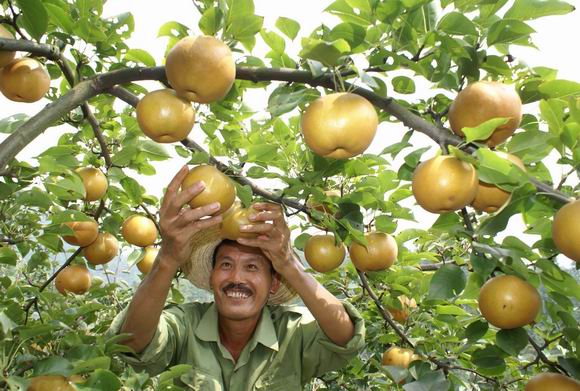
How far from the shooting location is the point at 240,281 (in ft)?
9.15

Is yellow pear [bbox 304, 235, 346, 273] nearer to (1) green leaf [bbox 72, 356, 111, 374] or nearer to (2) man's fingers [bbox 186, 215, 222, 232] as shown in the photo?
(2) man's fingers [bbox 186, 215, 222, 232]

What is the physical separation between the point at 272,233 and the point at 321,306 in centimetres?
54

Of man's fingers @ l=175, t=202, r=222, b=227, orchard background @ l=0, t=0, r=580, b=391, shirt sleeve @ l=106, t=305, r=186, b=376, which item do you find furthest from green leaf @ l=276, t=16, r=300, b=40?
shirt sleeve @ l=106, t=305, r=186, b=376

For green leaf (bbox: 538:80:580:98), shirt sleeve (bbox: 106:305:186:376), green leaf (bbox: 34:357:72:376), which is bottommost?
shirt sleeve (bbox: 106:305:186:376)

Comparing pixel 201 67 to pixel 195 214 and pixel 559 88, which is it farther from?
pixel 559 88

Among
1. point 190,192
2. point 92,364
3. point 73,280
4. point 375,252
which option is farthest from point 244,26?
point 73,280

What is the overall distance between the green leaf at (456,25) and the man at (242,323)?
110 centimetres

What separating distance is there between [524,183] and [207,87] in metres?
0.90

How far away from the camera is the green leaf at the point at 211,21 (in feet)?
4.94

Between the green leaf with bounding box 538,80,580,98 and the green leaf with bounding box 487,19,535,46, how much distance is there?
0.54ft

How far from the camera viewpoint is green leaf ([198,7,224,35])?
151cm

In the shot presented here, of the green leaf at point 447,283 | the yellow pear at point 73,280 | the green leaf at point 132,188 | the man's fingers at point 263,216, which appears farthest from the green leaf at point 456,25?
the yellow pear at point 73,280

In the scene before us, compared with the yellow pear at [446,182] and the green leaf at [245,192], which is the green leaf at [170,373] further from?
the yellow pear at [446,182]

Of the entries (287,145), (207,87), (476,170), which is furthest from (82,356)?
(476,170)
